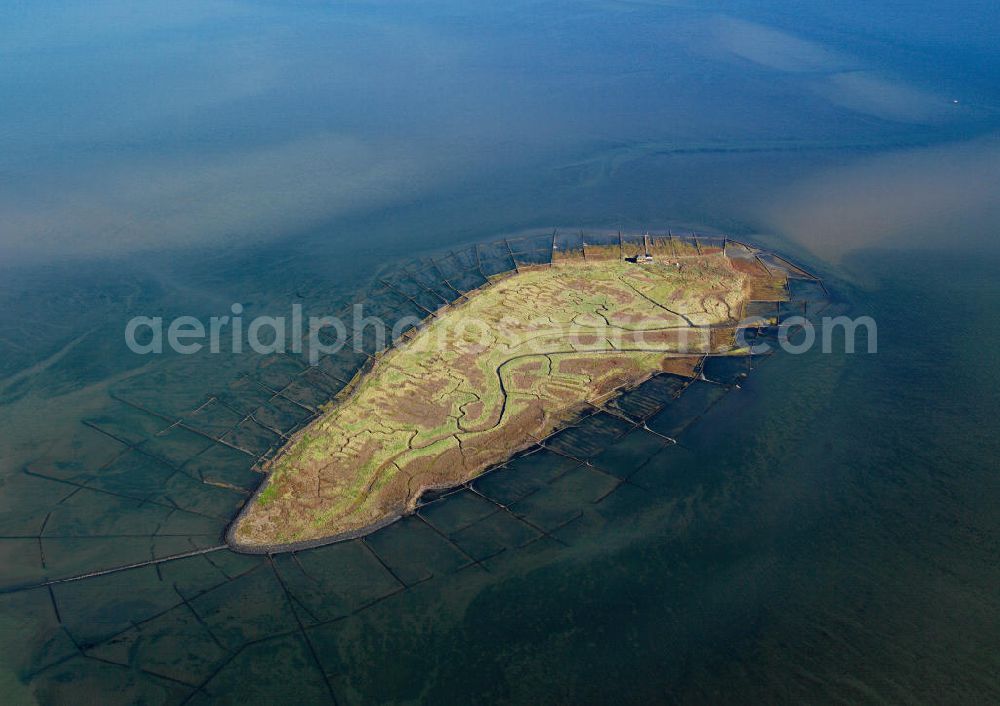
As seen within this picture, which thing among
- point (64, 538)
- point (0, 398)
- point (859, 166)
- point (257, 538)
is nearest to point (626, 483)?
point (257, 538)

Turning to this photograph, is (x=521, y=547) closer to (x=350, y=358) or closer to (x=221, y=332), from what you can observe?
(x=350, y=358)

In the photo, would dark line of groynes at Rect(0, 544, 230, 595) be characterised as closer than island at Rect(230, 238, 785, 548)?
Yes

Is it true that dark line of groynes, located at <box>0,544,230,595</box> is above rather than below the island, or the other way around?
below

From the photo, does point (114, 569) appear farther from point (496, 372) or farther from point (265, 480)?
point (496, 372)

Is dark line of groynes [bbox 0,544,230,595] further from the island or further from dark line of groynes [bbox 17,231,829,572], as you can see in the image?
the island

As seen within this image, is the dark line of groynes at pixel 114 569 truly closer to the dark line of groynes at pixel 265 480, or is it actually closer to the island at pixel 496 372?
the dark line of groynes at pixel 265 480

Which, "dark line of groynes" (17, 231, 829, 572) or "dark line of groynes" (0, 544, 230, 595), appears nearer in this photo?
"dark line of groynes" (0, 544, 230, 595)

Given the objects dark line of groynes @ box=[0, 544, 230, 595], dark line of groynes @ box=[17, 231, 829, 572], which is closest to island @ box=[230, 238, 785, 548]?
dark line of groynes @ box=[17, 231, 829, 572]

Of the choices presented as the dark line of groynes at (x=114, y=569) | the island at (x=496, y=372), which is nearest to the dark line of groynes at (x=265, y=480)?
the dark line of groynes at (x=114, y=569)
